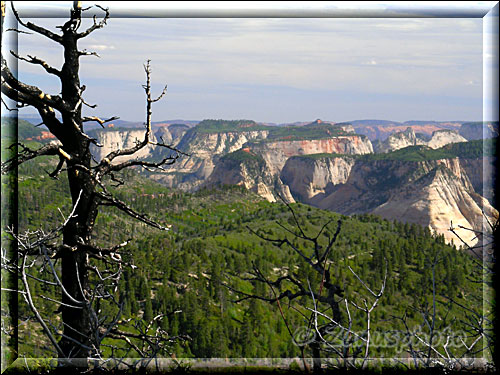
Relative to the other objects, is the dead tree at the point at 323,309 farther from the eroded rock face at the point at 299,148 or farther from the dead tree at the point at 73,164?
the eroded rock face at the point at 299,148

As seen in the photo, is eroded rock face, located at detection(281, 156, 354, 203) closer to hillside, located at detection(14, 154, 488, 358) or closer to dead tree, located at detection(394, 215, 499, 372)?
hillside, located at detection(14, 154, 488, 358)

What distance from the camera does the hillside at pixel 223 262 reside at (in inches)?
688

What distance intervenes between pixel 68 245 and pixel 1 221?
0.36 meters

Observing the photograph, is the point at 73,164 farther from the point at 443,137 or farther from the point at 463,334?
the point at 443,137

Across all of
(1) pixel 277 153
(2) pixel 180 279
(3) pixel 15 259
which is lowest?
(2) pixel 180 279

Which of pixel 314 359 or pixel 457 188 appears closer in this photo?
pixel 314 359

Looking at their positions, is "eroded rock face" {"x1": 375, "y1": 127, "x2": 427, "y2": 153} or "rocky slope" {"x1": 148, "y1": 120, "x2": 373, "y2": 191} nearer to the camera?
"rocky slope" {"x1": 148, "y1": 120, "x2": 373, "y2": 191}

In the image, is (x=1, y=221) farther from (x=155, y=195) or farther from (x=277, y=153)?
(x=277, y=153)

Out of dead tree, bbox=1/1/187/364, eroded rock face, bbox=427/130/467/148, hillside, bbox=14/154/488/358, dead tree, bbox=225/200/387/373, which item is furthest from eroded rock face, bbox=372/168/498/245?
dead tree, bbox=225/200/387/373

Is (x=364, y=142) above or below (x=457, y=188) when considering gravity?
above

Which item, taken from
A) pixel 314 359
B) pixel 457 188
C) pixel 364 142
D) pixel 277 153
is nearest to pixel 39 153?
pixel 314 359

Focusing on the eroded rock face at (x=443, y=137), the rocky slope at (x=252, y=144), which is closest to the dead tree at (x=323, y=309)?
the rocky slope at (x=252, y=144)

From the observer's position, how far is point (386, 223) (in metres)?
33.2

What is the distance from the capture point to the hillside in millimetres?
17469
